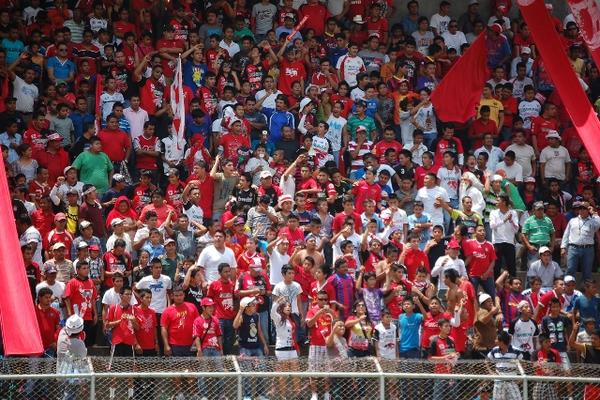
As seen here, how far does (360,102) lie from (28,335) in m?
8.53

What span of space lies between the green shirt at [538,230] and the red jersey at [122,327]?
6249 mm

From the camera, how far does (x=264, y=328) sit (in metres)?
19.8

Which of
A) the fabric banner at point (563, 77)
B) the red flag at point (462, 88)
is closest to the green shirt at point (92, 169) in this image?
the red flag at point (462, 88)

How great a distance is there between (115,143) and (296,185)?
2.68 metres

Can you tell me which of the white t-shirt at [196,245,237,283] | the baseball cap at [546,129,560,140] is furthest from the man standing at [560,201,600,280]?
the white t-shirt at [196,245,237,283]

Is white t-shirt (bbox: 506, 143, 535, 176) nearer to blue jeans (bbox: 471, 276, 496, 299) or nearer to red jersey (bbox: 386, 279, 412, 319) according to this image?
blue jeans (bbox: 471, 276, 496, 299)

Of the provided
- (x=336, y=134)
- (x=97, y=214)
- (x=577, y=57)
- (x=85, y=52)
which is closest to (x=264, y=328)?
(x=97, y=214)

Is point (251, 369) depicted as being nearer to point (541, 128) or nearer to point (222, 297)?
point (222, 297)

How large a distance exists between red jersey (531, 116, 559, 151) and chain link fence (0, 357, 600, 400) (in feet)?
25.1

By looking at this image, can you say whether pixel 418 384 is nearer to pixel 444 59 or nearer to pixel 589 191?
pixel 589 191

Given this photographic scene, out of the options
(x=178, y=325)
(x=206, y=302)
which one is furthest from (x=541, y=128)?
(x=178, y=325)

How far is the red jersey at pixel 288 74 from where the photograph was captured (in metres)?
24.6

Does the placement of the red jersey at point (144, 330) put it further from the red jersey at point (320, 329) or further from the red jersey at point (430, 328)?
the red jersey at point (430, 328)

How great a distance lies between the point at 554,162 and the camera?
23.8 meters
